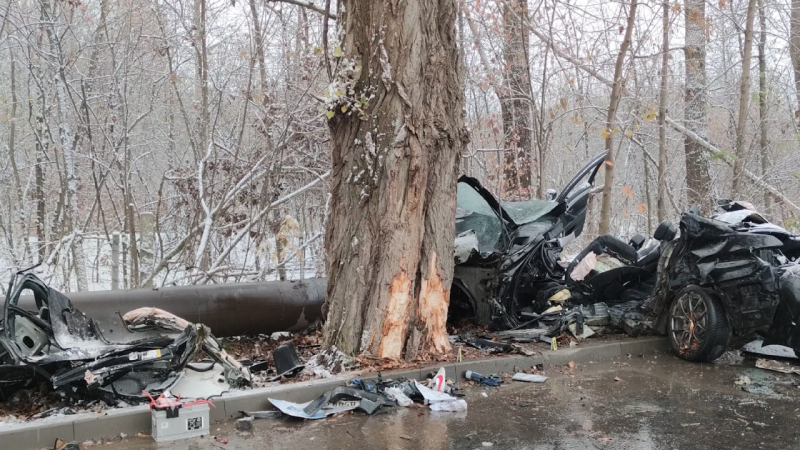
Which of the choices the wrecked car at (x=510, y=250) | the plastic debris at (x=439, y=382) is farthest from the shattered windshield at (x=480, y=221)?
the plastic debris at (x=439, y=382)

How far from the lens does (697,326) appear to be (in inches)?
273

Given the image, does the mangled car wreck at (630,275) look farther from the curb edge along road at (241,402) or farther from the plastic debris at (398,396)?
the plastic debris at (398,396)

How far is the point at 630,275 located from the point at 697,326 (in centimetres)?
145

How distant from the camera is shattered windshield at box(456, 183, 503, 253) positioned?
27.2ft

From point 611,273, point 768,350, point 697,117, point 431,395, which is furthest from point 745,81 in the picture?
point 431,395

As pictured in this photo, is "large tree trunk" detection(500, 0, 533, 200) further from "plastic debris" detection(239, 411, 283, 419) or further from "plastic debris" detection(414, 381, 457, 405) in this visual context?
"plastic debris" detection(239, 411, 283, 419)

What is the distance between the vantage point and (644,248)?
864cm

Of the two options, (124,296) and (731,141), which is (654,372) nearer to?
(124,296)

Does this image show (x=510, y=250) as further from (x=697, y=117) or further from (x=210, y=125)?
(x=697, y=117)

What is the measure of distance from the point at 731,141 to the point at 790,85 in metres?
2.05

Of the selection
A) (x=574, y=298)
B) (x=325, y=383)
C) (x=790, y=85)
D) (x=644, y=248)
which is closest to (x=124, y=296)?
(x=325, y=383)

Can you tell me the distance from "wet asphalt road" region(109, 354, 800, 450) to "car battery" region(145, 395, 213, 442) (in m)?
0.10

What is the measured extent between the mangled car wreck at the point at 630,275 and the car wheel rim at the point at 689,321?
0.01 metres

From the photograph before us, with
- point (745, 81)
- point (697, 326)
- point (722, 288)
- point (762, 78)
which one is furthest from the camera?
point (762, 78)
